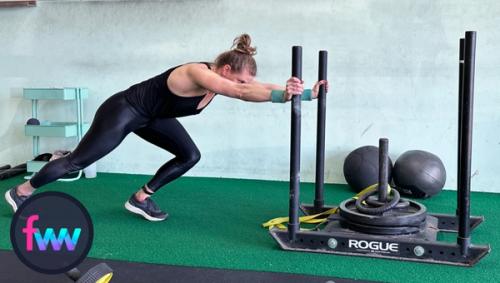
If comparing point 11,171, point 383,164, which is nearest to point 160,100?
point 383,164

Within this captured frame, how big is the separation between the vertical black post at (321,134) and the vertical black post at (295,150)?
46 cm

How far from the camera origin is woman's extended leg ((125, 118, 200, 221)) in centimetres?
309

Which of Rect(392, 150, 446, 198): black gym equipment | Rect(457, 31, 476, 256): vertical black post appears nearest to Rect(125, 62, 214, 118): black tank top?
Rect(457, 31, 476, 256): vertical black post

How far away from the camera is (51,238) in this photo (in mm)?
1382

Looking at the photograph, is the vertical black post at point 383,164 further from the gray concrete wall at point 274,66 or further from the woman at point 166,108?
the gray concrete wall at point 274,66

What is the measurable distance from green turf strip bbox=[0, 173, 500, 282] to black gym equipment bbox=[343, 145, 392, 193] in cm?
16

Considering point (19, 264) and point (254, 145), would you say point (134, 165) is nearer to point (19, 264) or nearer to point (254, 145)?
point (254, 145)

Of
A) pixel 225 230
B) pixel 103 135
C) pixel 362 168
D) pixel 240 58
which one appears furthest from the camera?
pixel 362 168

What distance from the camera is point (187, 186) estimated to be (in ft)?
14.3

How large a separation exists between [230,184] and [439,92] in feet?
6.01

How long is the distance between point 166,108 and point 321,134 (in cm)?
93

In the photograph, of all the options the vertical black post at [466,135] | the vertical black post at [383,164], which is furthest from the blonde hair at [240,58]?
the vertical black post at [466,135]

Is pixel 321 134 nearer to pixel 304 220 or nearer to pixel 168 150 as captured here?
pixel 304 220

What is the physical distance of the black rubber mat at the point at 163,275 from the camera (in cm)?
228
